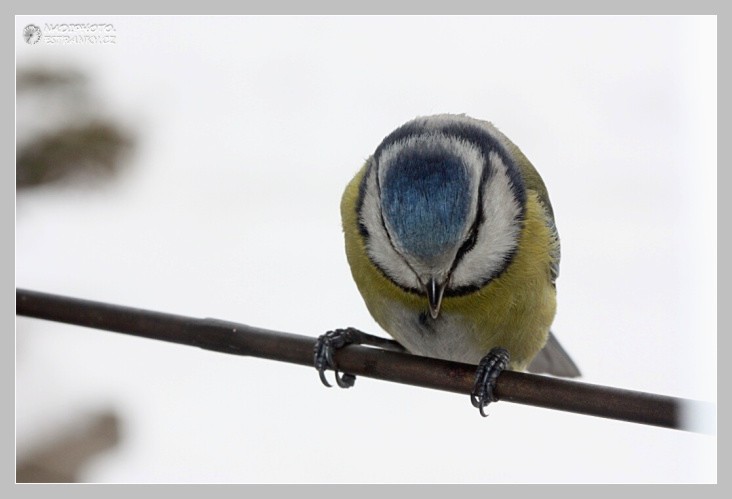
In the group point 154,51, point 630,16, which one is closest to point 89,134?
point 154,51

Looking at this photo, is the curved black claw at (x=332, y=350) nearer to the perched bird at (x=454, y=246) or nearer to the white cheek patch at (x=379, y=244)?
the perched bird at (x=454, y=246)

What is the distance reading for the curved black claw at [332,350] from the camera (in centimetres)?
129

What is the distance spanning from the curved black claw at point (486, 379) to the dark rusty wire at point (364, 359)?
0.03 m

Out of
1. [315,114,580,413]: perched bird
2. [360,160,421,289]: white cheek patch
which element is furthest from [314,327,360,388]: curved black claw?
[360,160,421,289]: white cheek patch

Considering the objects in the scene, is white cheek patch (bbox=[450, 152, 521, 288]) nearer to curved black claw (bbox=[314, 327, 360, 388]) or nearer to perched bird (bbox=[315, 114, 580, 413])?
perched bird (bbox=[315, 114, 580, 413])

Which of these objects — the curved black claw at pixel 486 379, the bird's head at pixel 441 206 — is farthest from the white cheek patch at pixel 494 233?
the curved black claw at pixel 486 379

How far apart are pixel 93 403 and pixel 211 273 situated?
0.27 m

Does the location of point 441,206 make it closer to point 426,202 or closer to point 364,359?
point 426,202

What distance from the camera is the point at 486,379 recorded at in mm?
1233

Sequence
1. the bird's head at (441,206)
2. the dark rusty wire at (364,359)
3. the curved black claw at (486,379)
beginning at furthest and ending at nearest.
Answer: the curved black claw at (486,379), the bird's head at (441,206), the dark rusty wire at (364,359)

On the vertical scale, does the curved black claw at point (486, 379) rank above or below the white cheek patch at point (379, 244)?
below

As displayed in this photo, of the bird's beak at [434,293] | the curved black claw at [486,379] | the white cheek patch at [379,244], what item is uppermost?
the white cheek patch at [379,244]

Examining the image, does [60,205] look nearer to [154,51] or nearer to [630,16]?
[154,51]

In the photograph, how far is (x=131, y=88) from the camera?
1467mm
